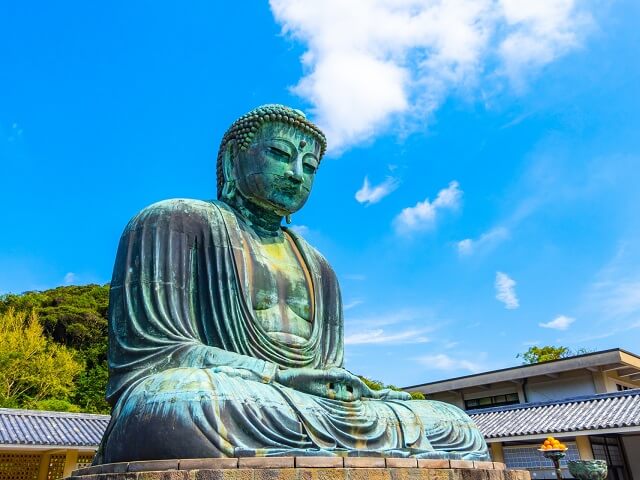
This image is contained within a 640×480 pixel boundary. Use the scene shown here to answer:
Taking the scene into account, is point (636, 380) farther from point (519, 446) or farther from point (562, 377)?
point (519, 446)

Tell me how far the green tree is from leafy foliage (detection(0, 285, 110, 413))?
2.28ft

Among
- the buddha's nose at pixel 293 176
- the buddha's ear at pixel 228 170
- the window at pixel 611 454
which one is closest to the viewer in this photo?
the buddha's nose at pixel 293 176

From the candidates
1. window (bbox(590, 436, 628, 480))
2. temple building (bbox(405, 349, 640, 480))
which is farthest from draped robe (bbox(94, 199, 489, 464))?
window (bbox(590, 436, 628, 480))

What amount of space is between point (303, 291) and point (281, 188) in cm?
115

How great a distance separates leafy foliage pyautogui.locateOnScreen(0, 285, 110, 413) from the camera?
28906 millimetres

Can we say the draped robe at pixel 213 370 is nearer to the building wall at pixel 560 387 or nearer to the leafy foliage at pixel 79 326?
the building wall at pixel 560 387

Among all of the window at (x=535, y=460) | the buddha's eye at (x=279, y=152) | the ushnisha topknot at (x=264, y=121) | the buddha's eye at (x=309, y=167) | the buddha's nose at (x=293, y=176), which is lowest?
the window at (x=535, y=460)

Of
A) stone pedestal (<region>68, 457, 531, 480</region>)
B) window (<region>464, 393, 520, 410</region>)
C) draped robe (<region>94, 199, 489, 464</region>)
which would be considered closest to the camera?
stone pedestal (<region>68, 457, 531, 480</region>)

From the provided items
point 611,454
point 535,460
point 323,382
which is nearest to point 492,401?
point 535,460

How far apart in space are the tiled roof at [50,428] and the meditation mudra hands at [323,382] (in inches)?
562

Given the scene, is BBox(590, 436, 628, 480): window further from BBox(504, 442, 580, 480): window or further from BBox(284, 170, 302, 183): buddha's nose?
BBox(284, 170, 302, 183): buddha's nose

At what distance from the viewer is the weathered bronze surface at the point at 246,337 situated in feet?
12.6

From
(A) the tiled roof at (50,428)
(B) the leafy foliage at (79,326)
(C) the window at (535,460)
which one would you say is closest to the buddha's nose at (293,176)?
(A) the tiled roof at (50,428)

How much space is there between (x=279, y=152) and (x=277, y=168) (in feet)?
0.63
